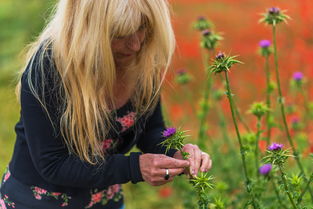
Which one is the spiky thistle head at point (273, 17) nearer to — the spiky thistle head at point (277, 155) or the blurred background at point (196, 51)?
the spiky thistle head at point (277, 155)

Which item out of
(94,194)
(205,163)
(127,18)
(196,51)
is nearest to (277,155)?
(205,163)

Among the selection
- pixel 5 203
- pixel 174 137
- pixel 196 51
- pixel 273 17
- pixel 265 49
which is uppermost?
pixel 273 17

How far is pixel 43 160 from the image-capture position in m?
1.43

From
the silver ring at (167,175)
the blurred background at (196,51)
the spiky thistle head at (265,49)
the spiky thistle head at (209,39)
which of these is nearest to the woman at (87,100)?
the silver ring at (167,175)

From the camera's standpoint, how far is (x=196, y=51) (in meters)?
4.88

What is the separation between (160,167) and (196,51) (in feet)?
11.8

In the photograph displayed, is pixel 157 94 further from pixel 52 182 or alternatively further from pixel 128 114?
pixel 52 182

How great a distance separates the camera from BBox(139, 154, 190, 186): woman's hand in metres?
1.33

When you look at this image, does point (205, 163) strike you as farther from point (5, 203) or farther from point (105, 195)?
point (5, 203)

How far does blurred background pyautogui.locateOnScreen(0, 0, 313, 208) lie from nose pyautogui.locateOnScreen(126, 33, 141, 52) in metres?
1.42

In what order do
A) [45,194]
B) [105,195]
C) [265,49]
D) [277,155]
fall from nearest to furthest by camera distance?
[277,155]
[45,194]
[105,195]
[265,49]

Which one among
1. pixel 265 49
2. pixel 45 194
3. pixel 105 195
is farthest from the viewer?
pixel 265 49

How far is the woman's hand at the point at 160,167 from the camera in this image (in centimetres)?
133

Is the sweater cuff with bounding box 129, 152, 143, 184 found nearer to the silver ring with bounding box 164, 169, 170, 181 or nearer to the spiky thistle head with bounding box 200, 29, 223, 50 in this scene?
the silver ring with bounding box 164, 169, 170, 181
